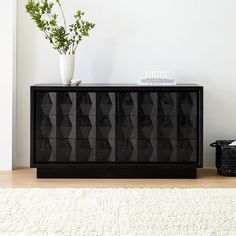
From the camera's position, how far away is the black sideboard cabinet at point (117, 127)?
488cm

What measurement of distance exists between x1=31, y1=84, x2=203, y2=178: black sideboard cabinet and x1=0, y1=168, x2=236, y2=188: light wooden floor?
0.12 meters

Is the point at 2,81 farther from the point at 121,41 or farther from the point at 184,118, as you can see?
the point at 184,118

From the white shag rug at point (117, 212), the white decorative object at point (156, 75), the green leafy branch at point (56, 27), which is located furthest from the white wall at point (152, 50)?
the white shag rug at point (117, 212)

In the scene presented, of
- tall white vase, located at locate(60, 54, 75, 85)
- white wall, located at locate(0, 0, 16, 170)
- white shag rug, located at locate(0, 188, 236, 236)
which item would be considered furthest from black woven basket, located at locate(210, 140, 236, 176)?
white wall, located at locate(0, 0, 16, 170)

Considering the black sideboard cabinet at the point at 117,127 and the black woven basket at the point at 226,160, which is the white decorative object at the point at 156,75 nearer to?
the black sideboard cabinet at the point at 117,127

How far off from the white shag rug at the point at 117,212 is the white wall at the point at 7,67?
98 centimetres

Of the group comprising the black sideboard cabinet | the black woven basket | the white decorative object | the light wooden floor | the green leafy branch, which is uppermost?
the green leafy branch

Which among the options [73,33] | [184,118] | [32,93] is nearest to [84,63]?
[73,33]

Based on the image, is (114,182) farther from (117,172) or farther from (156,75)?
(156,75)

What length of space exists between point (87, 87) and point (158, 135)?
0.66 metres

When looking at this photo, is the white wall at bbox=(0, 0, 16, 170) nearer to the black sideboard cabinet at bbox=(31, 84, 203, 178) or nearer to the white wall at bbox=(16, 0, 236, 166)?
the white wall at bbox=(16, 0, 236, 166)

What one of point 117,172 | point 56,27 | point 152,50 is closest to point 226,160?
point 117,172

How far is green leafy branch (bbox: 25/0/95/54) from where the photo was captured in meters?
4.96

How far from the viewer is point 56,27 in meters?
5.05
